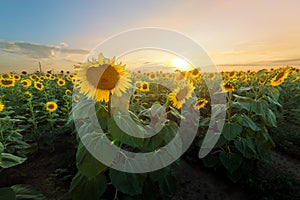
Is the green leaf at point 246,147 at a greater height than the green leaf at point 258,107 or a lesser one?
lesser

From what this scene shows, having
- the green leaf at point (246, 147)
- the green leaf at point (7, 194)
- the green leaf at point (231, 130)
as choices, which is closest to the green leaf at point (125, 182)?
the green leaf at point (7, 194)

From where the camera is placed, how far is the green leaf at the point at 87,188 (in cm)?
202

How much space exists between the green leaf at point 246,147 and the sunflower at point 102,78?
1.84m

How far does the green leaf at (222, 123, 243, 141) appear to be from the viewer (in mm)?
2863

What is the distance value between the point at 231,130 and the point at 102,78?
189 cm

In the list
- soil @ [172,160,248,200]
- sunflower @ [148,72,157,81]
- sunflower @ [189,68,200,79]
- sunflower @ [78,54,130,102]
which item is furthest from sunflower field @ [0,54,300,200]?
sunflower @ [148,72,157,81]

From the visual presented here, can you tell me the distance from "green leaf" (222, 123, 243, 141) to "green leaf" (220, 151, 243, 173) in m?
0.34

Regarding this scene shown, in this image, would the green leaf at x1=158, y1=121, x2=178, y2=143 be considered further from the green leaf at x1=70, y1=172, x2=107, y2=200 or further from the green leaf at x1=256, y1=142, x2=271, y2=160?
the green leaf at x1=256, y1=142, x2=271, y2=160

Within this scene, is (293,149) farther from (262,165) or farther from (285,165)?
(262,165)

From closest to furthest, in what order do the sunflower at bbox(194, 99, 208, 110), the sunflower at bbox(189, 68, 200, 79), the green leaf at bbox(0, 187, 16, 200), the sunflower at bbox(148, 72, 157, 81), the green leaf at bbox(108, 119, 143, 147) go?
1. the green leaf at bbox(0, 187, 16, 200)
2. the green leaf at bbox(108, 119, 143, 147)
3. the sunflower at bbox(194, 99, 208, 110)
4. the sunflower at bbox(189, 68, 200, 79)
5. the sunflower at bbox(148, 72, 157, 81)

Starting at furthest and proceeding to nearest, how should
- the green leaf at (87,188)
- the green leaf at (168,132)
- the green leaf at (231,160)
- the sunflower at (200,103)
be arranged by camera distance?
1. the sunflower at (200,103)
2. the green leaf at (231,160)
3. the green leaf at (168,132)
4. the green leaf at (87,188)

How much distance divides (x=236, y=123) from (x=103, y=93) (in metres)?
1.96

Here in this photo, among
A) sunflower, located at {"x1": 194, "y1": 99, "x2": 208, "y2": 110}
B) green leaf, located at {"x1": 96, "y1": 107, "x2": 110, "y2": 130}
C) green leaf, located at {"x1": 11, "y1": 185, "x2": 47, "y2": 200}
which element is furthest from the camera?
sunflower, located at {"x1": 194, "y1": 99, "x2": 208, "y2": 110}

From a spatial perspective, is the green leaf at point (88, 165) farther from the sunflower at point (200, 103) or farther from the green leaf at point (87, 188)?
the sunflower at point (200, 103)
